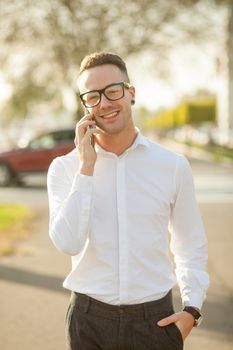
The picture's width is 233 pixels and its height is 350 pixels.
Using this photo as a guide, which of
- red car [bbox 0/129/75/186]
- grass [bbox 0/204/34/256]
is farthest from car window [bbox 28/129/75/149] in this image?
grass [bbox 0/204/34/256]

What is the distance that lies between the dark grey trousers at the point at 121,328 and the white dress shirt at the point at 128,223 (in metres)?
0.04

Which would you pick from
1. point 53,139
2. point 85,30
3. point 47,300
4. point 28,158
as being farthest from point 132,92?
point 85,30

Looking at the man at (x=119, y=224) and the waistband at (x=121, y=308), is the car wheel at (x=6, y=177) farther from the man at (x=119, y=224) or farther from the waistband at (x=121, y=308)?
the waistband at (x=121, y=308)

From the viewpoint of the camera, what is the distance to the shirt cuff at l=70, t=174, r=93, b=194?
226 cm

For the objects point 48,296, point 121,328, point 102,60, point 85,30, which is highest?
point 85,30

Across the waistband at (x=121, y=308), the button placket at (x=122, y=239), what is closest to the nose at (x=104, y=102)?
the button placket at (x=122, y=239)

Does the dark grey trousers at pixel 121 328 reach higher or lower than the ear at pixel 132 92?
lower

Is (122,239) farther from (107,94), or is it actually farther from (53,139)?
(53,139)

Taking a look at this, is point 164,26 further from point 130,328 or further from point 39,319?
point 130,328

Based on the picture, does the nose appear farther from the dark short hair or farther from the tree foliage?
the tree foliage

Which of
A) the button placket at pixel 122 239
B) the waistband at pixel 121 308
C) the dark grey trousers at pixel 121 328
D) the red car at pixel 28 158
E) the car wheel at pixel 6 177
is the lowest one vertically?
the car wheel at pixel 6 177

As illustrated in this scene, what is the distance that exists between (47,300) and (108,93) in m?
3.58

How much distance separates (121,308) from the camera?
2270 mm

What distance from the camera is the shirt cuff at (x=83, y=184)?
2.26 metres
